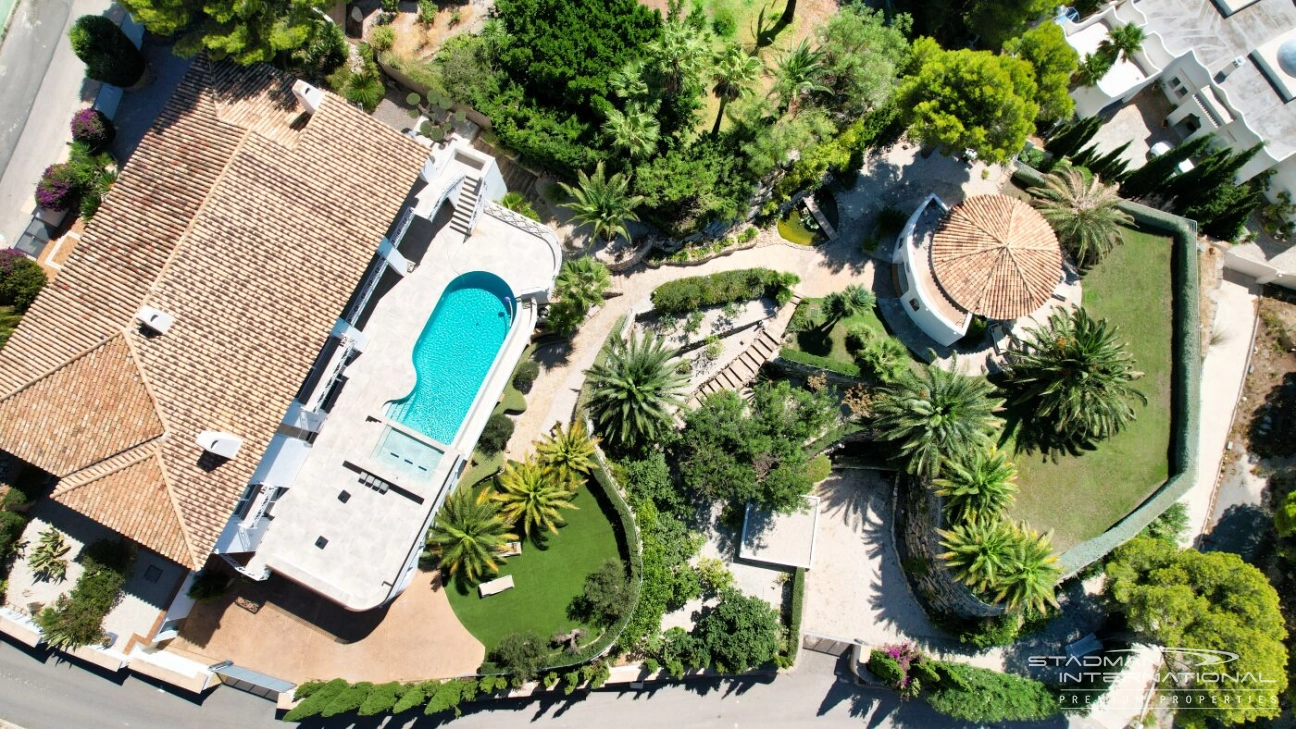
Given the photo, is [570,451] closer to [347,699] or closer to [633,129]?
[347,699]

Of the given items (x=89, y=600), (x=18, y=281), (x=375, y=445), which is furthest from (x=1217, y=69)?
(x=89, y=600)

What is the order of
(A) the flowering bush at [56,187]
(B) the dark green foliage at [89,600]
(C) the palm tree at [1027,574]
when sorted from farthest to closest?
(A) the flowering bush at [56,187], (C) the palm tree at [1027,574], (B) the dark green foliage at [89,600]

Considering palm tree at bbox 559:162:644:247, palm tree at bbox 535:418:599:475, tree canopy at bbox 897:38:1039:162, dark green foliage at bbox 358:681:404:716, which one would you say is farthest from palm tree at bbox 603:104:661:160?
dark green foliage at bbox 358:681:404:716

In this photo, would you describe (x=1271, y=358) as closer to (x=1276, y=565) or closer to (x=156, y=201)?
(x=1276, y=565)

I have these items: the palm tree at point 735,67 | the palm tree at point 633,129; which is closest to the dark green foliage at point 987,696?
the palm tree at point 633,129

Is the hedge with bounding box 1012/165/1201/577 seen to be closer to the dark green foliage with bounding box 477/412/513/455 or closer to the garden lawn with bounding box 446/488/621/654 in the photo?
the garden lawn with bounding box 446/488/621/654

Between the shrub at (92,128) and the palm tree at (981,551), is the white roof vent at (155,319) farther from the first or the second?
the palm tree at (981,551)
